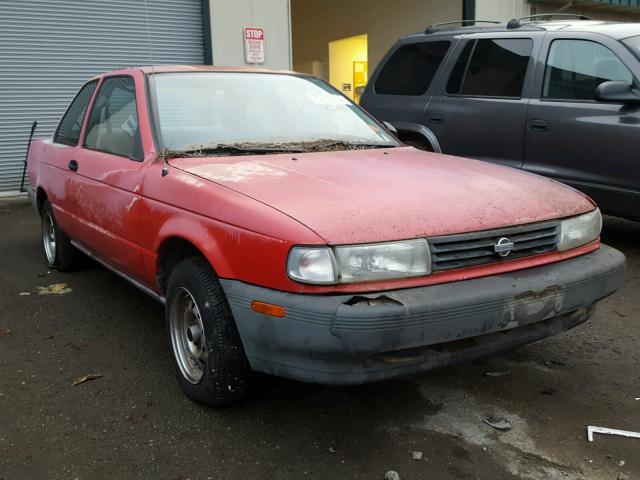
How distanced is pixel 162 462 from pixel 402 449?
3.18ft

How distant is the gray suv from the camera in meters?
4.77

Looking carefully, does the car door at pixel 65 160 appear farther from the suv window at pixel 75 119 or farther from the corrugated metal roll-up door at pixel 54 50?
the corrugated metal roll-up door at pixel 54 50

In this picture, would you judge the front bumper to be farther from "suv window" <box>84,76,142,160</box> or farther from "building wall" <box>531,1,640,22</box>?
"building wall" <box>531,1,640,22</box>

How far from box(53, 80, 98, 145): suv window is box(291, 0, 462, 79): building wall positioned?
9650 mm

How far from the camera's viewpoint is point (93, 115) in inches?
168

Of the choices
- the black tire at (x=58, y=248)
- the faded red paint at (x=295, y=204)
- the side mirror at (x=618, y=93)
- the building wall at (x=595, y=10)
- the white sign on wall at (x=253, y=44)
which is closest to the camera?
the faded red paint at (x=295, y=204)

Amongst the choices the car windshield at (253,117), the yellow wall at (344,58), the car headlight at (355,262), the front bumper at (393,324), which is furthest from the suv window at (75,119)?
the yellow wall at (344,58)

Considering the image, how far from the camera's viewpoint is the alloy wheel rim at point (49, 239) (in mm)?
5090

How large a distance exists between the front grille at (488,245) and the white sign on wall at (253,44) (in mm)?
7972

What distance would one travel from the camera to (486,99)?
5.64 meters

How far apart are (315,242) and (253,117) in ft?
5.19

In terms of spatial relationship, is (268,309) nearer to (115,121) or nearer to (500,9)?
(115,121)

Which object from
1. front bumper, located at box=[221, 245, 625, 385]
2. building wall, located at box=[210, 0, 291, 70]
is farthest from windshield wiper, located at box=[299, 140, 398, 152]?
building wall, located at box=[210, 0, 291, 70]

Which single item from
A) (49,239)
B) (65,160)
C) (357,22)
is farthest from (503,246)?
(357,22)
